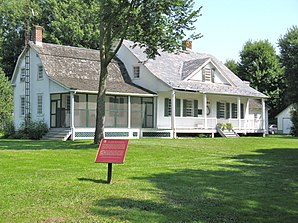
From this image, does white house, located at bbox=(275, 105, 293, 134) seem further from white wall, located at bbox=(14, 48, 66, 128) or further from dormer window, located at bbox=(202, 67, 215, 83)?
white wall, located at bbox=(14, 48, 66, 128)

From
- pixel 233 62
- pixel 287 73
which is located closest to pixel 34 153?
pixel 287 73

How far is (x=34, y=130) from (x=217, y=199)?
2258 cm

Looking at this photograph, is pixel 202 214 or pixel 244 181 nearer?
pixel 202 214

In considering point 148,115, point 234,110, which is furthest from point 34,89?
point 234,110

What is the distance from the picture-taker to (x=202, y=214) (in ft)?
28.1

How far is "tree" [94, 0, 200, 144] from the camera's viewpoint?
22.5 m

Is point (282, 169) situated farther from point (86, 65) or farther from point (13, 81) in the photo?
point (13, 81)

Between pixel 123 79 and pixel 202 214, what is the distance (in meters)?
28.1

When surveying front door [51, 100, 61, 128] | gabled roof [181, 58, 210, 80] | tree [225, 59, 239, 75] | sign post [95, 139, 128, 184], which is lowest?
sign post [95, 139, 128, 184]

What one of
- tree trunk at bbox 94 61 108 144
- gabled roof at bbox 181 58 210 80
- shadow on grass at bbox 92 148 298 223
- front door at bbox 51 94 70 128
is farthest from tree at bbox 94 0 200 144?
gabled roof at bbox 181 58 210 80

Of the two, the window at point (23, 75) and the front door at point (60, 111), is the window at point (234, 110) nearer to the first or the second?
the front door at point (60, 111)

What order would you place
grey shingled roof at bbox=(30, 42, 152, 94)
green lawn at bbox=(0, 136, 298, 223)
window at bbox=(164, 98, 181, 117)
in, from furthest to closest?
window at bbox=(164, 98, 181, 117), grey shingled roof at bbox=(30, 42, 152, 94), green lawn at bbox=(0, 136, 298, 223)

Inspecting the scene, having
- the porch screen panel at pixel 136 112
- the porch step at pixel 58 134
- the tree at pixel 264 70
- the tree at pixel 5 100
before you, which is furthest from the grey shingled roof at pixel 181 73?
the tree at pixel 264 70

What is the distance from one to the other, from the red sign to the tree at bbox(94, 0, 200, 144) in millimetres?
11500
